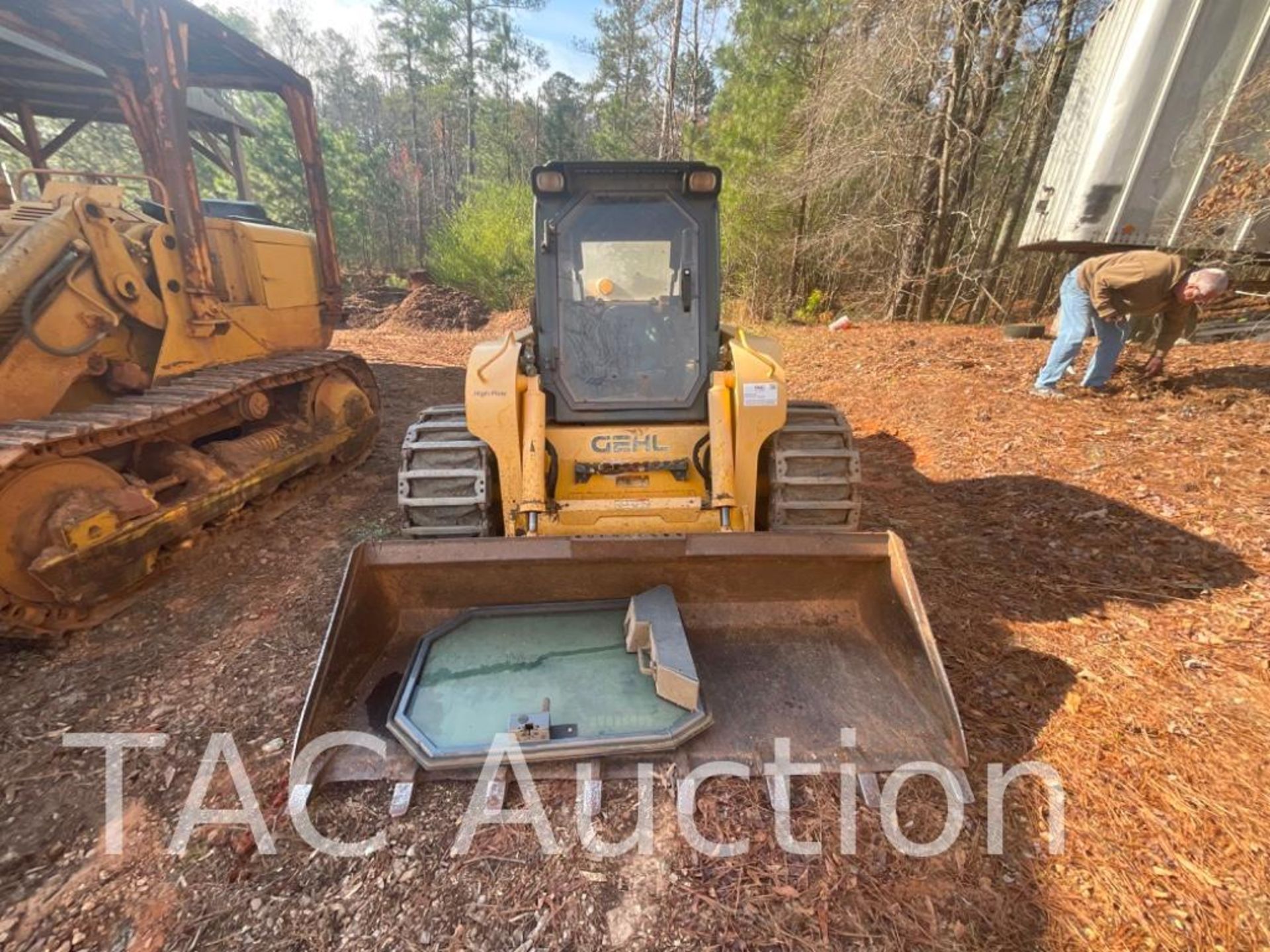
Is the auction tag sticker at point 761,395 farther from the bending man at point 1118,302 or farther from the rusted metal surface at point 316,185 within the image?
the rusted metal surface at point 316,185

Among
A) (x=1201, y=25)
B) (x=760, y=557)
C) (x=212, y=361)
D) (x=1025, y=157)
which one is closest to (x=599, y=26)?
(x=1025, y=157)

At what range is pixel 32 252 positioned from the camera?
3.22 m

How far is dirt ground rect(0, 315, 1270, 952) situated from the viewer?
65.9 inches

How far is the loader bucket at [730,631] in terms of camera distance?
2104 mm

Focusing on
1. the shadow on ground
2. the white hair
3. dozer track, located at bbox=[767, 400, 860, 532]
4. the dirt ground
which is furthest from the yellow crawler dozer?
the shadow on ground

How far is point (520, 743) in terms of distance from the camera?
2.07m

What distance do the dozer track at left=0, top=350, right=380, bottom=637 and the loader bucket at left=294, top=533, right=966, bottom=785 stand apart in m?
1.75

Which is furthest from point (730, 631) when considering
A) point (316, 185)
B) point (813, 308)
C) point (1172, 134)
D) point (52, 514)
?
point (813, 308)

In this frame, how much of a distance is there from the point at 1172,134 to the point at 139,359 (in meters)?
8.99

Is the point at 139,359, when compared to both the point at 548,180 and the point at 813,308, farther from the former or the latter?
the point at 813,308

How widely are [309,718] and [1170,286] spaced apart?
7.00 m

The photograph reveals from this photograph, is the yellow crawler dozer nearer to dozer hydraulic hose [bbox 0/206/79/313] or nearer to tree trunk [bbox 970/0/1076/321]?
dozer hydraulic hose [bbox 0/206/79/313]

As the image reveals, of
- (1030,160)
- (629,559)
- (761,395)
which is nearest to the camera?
(629,559)

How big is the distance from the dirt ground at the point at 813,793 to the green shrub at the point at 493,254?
13.5 meters
